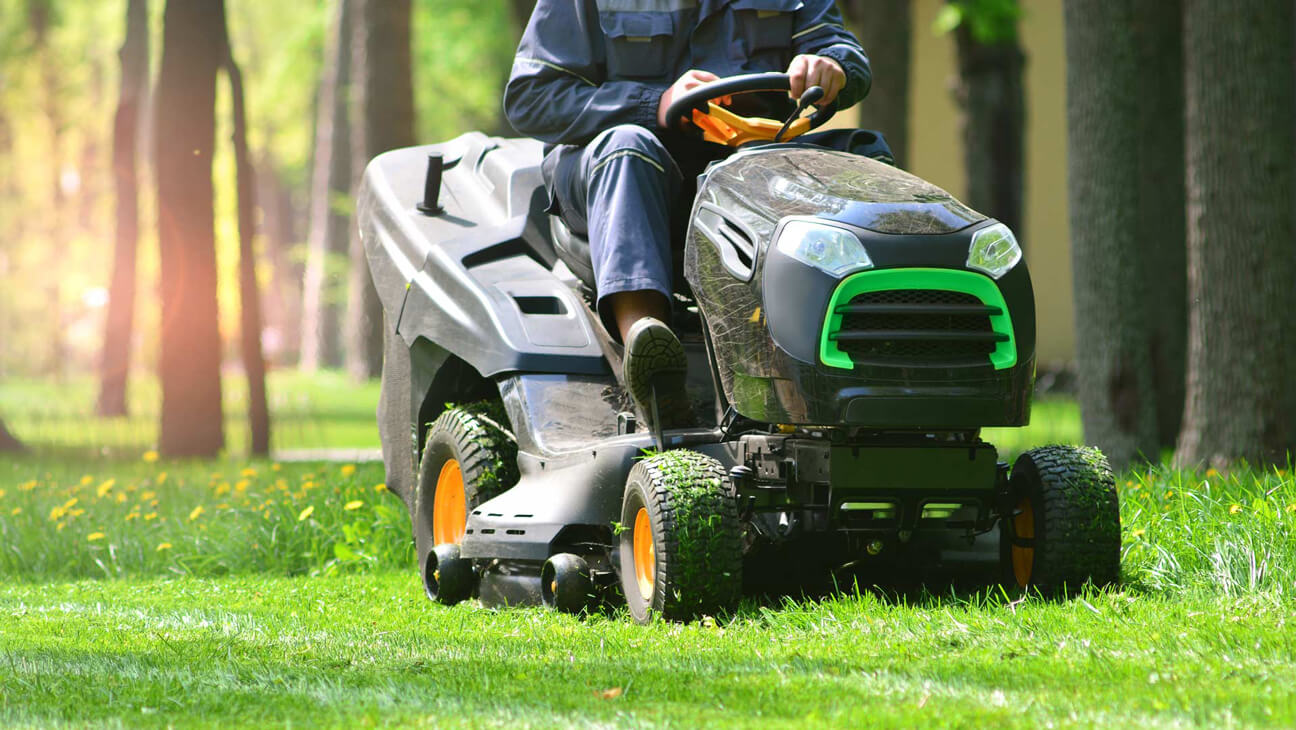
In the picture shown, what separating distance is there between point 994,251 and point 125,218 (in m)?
12.2

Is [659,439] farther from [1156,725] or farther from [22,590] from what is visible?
[22,590]

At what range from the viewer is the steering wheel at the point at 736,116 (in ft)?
14.2

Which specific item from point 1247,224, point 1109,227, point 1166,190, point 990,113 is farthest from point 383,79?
point 1247,224

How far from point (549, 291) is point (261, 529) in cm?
175

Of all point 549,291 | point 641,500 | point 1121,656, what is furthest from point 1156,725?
point 549,291

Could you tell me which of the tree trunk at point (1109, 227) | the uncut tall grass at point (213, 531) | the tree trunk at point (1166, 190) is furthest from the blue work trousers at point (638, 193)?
the tree trunk at point (1166, 190)

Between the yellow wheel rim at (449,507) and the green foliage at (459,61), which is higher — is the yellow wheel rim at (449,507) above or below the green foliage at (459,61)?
below

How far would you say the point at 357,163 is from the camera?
16359 mm

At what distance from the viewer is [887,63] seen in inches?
447

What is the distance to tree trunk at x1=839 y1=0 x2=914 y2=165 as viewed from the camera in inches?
440

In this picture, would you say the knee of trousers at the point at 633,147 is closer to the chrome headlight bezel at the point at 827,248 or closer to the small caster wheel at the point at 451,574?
the chrome headlight bezel at the point at 827,248

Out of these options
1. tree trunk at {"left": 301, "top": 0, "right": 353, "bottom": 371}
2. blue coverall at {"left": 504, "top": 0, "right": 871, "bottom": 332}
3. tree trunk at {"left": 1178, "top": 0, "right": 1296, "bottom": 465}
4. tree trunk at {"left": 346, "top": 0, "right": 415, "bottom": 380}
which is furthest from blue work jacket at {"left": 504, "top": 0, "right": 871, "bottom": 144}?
tree trunk at {"left": 301, "top": 0, "right": 353, "bottom": 371}

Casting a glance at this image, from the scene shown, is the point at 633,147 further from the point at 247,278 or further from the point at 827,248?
the point at 247,278

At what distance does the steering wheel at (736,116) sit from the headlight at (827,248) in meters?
0.65
